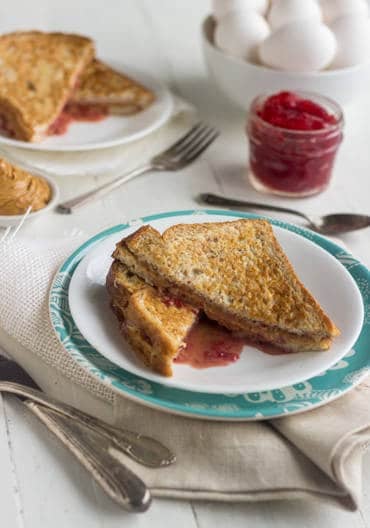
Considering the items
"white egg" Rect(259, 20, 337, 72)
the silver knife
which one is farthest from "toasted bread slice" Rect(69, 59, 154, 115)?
the silver knife

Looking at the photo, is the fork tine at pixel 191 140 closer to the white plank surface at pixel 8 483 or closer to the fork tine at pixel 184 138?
the fork tine at pixel 184 138

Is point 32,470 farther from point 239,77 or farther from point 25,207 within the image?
point 239,77

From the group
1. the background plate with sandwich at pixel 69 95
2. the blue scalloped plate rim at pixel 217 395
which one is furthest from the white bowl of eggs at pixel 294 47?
the blue scalloped plate rim at pixel 217 395

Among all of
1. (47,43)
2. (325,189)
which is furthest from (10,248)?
(47,43)

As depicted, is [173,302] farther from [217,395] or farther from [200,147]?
[200,147]

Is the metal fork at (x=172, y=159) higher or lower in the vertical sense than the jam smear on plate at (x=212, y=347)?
lower

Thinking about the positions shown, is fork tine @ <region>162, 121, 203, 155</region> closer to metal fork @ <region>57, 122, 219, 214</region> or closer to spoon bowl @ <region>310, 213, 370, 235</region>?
metal fork @ <region>57, 122, 219, 214</region>
